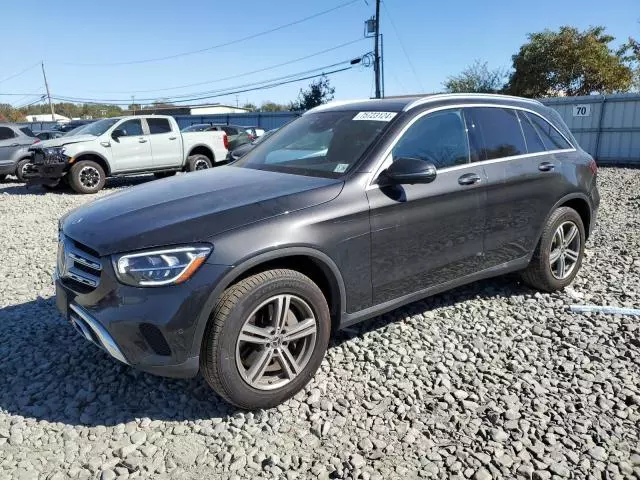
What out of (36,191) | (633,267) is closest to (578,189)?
(633,267)

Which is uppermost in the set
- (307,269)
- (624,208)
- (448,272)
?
(307,269)

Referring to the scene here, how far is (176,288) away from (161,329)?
220mm

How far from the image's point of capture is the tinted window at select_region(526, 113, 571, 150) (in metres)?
4.41

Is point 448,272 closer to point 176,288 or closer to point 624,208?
point 176,288

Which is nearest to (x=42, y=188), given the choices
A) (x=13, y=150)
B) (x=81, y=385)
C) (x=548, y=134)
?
(x=13, y=150)

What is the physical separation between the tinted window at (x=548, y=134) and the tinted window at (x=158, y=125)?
406 inches

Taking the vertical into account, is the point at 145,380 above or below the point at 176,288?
below

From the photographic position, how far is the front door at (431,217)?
10.7 feet

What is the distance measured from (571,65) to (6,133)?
33172 mm

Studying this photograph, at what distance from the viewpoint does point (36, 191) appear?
A: 12.5 meters

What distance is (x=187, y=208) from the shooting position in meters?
2.91

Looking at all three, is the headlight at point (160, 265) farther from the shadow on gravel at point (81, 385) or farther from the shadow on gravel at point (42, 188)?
the shadow on gravel at point (42, 188)

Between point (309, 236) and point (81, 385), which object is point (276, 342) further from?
point (81, 385)

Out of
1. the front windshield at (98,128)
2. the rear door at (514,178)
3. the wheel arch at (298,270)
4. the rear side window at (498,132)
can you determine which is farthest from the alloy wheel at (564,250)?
the front windshield at (98,128)
